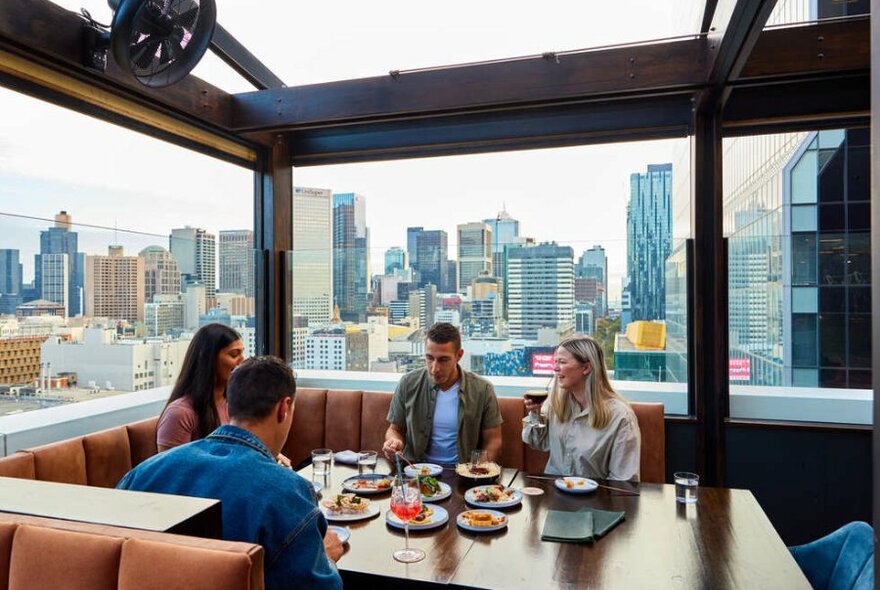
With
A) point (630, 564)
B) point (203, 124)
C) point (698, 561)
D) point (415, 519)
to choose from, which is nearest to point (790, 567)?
point (698, 561)

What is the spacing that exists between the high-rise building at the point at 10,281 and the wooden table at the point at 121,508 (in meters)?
1.53

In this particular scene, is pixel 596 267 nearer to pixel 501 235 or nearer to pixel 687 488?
pixel 501 235

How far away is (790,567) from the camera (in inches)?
62.1

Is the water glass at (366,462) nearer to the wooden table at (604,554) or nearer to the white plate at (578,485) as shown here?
the wooden table at (604,554)

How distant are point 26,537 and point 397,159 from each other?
345cm

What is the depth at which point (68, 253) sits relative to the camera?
2773 millimetres

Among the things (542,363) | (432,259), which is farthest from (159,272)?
A: (542,363)

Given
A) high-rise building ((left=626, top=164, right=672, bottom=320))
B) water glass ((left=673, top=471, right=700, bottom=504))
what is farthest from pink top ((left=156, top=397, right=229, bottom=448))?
high-rise building ((left=626, top=164, right=672, bottom=320))

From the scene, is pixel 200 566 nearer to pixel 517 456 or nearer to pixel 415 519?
pixel 415 519

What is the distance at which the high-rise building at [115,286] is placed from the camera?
2.91 metres

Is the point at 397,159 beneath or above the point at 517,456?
above

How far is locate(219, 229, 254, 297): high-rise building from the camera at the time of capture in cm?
389

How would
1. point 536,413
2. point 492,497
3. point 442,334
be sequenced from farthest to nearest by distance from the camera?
point 442,334, point 536,413, point 492,497

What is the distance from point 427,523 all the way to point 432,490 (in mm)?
307
